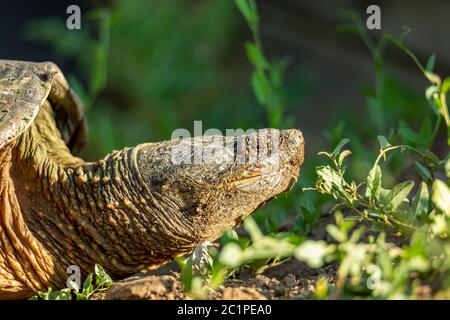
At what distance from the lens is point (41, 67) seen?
9.54 ft

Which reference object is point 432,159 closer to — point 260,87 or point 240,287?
point 240,287

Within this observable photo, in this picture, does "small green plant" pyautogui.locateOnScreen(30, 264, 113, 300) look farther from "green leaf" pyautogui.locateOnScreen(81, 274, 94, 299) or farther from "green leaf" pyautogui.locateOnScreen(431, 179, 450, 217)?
"green leaf" pyautogui.locateOnScreen(431, 179, 450, 217)

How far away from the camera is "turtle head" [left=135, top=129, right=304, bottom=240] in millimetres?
2543

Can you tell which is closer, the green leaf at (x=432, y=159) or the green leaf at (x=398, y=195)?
the green leaf at (x=398, y=195)

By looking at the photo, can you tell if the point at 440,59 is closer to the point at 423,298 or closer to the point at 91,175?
the point at 91,175

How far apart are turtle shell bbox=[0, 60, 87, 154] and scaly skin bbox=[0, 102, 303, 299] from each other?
0.09 metres

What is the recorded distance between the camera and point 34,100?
271 centimetres

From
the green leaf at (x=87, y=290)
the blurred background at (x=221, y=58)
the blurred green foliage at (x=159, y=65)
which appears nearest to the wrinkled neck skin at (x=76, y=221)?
the green leaf at (x=87, y=290)

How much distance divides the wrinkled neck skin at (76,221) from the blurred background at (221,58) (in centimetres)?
205

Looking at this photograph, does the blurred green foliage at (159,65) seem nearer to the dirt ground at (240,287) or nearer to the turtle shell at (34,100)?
the turtle shell at (34,100)

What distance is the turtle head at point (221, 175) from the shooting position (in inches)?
100

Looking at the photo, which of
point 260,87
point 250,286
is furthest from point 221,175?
point 260,87

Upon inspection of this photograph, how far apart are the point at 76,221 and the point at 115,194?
176 mm

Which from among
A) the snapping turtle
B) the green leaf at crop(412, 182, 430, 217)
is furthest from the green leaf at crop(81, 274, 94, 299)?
the green leaf at crop(412, 182, 430, 217)
